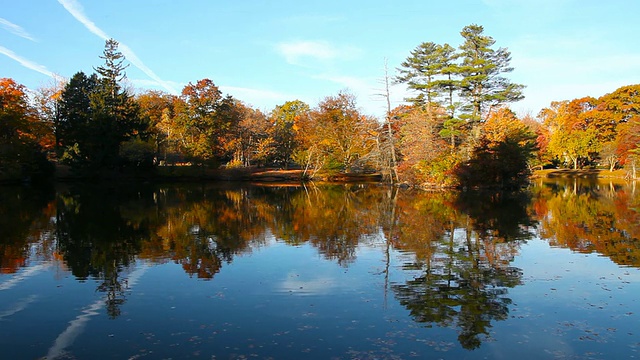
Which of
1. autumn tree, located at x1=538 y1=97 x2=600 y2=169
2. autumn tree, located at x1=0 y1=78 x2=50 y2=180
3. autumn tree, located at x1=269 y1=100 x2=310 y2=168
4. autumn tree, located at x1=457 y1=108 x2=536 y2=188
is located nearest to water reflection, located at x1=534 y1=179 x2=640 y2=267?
autumn tree, located at x1=457 y1=108 x2=536 y2=188

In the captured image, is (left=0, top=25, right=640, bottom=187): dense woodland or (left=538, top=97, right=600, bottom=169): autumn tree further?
(left=538, top=97, right=600, bottom=169): autumn tree

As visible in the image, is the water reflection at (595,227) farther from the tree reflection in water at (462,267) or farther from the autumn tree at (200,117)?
the autumn tree at (200,117)

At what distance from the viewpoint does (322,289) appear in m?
8.27

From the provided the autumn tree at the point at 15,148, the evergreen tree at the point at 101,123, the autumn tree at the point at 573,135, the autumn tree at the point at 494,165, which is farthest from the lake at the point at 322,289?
the autumn tree at the point at 573,135

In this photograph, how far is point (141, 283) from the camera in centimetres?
870

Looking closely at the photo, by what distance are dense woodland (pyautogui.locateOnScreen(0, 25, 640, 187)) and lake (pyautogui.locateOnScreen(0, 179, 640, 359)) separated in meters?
20.5

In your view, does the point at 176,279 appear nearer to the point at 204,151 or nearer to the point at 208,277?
the point at 208,277

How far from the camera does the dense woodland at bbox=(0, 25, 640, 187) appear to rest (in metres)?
36.4

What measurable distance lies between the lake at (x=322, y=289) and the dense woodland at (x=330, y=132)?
20520 mm

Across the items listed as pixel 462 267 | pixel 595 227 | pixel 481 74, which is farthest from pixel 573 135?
pixel 462 267

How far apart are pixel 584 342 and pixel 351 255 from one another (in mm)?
6003

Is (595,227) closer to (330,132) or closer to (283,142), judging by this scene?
(330,132)

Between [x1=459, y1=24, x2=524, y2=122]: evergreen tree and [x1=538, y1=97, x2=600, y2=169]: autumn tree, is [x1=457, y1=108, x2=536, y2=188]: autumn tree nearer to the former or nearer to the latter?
[x1=459, y1=24, x2=524, y2=122]: evergreen tree

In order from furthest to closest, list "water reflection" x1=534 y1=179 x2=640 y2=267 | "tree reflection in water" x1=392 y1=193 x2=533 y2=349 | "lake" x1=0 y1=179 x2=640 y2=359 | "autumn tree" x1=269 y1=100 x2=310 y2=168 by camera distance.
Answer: "autumn tree" x1=269 y1=100 x2=310 y2=168, "water reflection" x1=534 y1=179 x2=640 y2=267, "tree reflection in water" x1=392 y1=193 x2=533 y2=349, "lake" x1=0 y1=179 x2=640 y2=359
